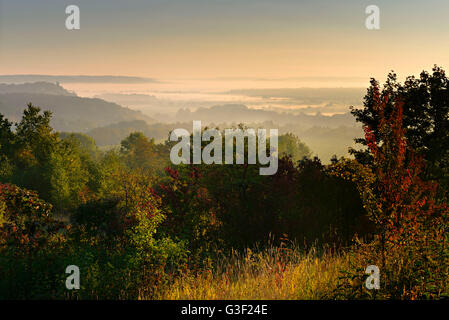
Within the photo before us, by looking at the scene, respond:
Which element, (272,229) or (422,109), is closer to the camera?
(272,229)

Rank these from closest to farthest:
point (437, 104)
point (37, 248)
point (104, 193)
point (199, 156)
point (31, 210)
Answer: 1. point (37, 248)
2. point (31, 210)
3. point (437, 104)
4. point (199, 156)
5. point (104, 193)

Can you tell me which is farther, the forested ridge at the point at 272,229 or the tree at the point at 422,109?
the tree at the point at 422,109

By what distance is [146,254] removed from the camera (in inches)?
450

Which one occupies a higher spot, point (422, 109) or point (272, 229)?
point (422, 109)

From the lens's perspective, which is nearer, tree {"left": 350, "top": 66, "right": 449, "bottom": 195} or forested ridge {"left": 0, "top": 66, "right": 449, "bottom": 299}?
forested ridge {"left": 0, "top": 66, "right": 449, "bottom": 299}

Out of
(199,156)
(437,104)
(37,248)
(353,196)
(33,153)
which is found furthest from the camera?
(33,153)

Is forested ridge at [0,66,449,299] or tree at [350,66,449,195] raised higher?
tree at [350,66,449,195]

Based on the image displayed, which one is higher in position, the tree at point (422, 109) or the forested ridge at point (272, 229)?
the tree at point (422, 109)

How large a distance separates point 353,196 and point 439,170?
5075 millimetres

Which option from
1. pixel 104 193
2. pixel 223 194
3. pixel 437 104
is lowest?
pixel 104 193
